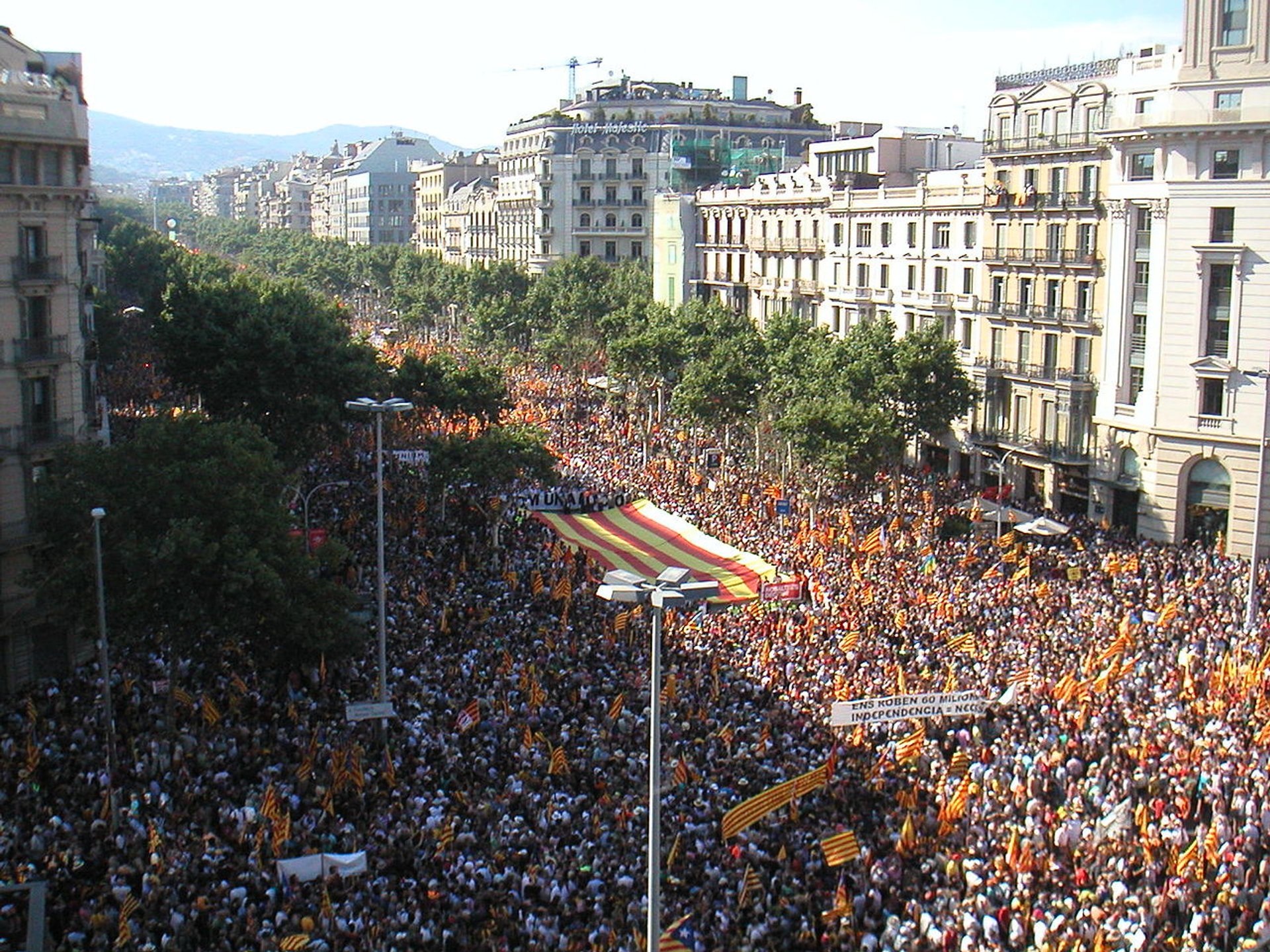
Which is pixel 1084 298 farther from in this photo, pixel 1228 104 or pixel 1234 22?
pixel 1234 22

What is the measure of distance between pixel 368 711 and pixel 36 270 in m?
16.0

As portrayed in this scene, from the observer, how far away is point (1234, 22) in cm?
4575

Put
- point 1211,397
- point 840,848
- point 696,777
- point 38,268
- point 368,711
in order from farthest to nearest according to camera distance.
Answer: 1. point 1211,397
2. point 38,268
3. point 368,711
4. point 696,777
5. point 840,848

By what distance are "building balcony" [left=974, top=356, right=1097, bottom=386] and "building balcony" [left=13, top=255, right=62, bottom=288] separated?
36495mm

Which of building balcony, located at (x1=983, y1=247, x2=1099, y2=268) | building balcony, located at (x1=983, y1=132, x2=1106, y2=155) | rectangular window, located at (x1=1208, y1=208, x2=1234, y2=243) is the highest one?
building balcony, located at (x1=983, y1=132, x2=1106, y2=155)

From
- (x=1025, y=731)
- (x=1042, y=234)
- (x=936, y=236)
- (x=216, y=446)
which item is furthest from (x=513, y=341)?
(x=1025, y=731)

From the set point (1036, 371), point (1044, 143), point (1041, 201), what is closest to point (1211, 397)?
point (1036, 371)

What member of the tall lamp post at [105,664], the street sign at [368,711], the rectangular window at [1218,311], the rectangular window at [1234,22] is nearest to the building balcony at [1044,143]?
the rectangular window at [1234,22]

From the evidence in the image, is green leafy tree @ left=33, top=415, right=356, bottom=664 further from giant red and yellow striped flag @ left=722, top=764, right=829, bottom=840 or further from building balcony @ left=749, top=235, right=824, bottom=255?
building balcony @ left=749, top=235, right=824, bottom=255

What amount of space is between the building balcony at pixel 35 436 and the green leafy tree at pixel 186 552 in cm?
338

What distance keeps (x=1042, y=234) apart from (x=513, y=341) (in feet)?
181

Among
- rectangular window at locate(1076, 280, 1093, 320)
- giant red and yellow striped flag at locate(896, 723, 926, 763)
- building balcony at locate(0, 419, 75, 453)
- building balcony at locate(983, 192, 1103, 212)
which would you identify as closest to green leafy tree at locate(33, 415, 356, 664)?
building balcony at locate(0, 419, 75, 453)

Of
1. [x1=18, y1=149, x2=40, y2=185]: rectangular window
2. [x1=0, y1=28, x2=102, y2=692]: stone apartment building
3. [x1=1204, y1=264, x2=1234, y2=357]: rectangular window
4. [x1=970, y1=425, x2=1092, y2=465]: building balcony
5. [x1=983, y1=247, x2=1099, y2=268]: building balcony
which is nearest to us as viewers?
[x1=0, y1=28, x2=102, y2=692]: stone apartment building

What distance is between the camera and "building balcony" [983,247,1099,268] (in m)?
54.2
